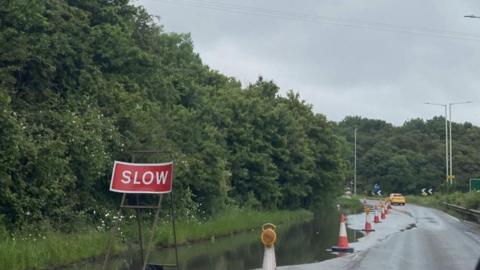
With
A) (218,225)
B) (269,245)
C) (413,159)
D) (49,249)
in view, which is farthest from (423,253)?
(413,159)

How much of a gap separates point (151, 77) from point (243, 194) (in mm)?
12841

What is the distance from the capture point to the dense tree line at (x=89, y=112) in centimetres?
1842

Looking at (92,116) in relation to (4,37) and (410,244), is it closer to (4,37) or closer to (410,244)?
(4,37)

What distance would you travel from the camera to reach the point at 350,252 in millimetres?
21234

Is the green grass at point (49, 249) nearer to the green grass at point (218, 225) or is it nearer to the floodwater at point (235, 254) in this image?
the floodwater at point (235, 254)

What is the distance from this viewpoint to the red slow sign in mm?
11906

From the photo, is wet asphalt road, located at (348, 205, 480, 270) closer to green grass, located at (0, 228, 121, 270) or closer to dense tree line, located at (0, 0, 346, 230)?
green grass, located at (0, 228, 121, 270)

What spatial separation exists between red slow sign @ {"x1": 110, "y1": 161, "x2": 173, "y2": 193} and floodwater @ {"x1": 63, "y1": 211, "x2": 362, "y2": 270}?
5.56m

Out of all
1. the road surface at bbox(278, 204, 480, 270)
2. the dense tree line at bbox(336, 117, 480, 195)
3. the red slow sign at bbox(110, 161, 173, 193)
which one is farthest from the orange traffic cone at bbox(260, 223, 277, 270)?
the dense tree line at bbox(336, 117, 480, 195)

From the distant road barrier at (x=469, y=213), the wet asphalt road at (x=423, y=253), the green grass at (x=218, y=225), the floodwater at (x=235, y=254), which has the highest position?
the distant road barrier at (x=469, y=213)

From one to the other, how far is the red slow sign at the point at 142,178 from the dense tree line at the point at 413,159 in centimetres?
9632

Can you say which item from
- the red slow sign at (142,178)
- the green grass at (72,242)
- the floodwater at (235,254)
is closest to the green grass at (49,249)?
the green grass at (72,242)

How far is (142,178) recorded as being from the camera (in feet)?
39.7

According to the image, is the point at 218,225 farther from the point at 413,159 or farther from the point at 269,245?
the point at 413,159
